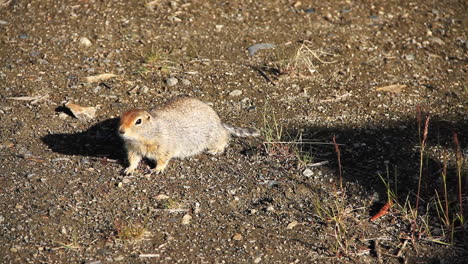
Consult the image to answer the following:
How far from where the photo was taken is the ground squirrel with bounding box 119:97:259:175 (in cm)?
537

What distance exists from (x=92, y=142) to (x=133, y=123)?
0.96 meters

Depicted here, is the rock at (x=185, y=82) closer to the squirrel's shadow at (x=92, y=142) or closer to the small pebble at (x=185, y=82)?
the small pebble at (x=185, y=82)

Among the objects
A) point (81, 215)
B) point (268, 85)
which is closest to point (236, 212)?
point (81, 215)

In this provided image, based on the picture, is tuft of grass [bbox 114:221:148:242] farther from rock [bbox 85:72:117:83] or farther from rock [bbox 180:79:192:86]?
rock [bbox 85:72:117:83]

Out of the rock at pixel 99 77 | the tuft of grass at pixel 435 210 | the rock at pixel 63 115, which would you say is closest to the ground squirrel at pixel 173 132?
the rock at pixel 63 115

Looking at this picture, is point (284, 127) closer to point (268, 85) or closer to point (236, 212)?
point (268, 85)

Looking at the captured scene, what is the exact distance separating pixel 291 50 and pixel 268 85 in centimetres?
85

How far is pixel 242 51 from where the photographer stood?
25.3 feet

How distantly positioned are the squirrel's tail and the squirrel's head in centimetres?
93

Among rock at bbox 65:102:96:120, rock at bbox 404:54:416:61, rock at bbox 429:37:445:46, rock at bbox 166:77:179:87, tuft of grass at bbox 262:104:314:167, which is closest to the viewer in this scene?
tuft of grass at bbox 262:104:314:167

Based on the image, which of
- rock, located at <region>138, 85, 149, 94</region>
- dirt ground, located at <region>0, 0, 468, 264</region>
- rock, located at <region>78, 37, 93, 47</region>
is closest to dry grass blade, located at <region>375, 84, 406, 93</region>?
dirt ground, located at <region>0, 0, 468, 264</region>

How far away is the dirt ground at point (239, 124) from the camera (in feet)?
15.3

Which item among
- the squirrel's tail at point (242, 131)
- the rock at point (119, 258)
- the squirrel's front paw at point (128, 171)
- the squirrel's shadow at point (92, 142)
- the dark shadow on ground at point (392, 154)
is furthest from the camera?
the squirrel's tail at point (242, 131)

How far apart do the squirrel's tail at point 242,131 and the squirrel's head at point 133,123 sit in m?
0.93
